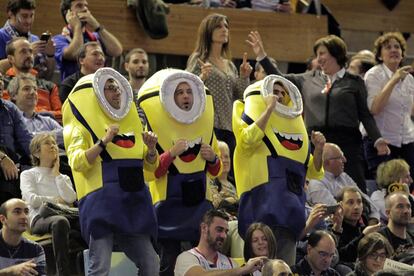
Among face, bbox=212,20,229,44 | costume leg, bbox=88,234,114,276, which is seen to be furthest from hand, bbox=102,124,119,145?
face, bbox=212,20,229,44

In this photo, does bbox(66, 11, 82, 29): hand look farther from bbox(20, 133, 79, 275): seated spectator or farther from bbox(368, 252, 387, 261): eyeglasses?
bbox(368, 252, 387, 261): eyeglasses

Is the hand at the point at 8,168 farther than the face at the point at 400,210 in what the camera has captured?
No

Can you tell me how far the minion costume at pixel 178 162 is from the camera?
31.7 ft

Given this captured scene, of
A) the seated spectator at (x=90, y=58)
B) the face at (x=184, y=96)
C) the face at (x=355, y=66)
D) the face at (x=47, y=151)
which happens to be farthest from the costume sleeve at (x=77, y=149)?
the face at (x=355, y=66)

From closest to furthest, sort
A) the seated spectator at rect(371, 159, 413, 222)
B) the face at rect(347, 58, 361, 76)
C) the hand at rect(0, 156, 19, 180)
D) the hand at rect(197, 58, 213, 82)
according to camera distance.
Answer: the hand at rect(0, 156, 19, 180), the hand at rect(197, 58, 213, 82), the seated spectator at rect(371, 159, 413, 222), the face at rect(347, 58, 361, 76)

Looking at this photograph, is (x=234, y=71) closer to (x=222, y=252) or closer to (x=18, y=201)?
(x=222, y=252)

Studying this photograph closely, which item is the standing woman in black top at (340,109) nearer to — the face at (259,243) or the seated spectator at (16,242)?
the face at (259,243)

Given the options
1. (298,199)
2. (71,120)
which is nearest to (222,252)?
(298,199)

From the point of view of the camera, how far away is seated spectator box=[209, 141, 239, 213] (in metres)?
10.5

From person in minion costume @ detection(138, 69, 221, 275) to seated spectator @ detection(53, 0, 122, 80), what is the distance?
1.92 m

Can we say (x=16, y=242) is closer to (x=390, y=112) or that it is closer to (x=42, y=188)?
(x=42, y=188)

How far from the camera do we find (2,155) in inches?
396

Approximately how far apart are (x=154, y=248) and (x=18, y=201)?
0.89 meters

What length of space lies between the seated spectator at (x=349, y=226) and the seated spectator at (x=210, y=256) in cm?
123
